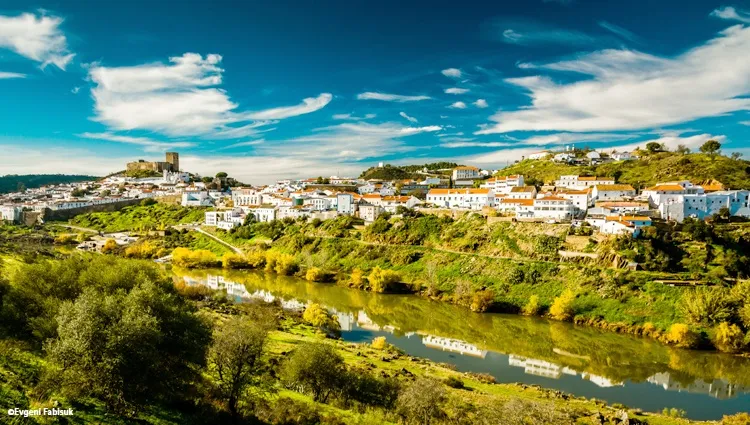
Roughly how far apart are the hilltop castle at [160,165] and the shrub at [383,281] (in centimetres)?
13773

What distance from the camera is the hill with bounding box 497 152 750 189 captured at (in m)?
72.8

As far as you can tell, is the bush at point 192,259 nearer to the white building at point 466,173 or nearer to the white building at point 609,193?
the white building at point 609,193

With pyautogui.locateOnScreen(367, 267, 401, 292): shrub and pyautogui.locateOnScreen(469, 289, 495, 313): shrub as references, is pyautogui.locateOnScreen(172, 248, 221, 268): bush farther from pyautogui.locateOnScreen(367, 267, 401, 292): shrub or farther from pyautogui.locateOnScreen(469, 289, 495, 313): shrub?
pyautogui.locateOnScreen(469, 289, 495, 313): shrub

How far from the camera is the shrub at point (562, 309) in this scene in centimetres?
4075

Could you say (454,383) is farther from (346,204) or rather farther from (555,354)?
(346,204)

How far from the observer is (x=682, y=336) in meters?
34.4

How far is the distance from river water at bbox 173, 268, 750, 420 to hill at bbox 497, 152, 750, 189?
47233mm

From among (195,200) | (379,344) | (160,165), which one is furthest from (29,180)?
(379,344)

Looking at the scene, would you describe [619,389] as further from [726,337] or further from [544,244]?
[544,244]

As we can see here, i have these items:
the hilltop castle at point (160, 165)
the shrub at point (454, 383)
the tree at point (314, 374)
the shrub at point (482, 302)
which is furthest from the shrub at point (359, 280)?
the hilltop castle at point (160, 165)

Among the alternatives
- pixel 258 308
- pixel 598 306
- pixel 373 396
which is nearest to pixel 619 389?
pixel 598 306

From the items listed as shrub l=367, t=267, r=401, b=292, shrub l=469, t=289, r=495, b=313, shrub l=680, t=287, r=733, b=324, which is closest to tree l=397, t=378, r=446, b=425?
shrub l=469, t=289, r=495, b=313

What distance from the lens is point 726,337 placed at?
109ft

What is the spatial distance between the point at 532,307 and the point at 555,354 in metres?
9.76
